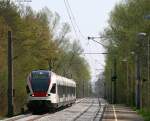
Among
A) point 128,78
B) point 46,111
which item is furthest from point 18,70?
point 128,78

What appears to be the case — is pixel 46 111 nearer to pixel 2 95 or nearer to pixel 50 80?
pixel 50 80

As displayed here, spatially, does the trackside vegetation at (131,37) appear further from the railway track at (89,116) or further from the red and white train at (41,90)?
the red and white train at (41,90)

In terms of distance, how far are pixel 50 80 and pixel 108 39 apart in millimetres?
30582

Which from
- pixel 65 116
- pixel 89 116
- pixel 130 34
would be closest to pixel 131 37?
pixel 130 34

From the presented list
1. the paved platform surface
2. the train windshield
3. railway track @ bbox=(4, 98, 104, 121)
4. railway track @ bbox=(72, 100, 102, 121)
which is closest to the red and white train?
the train windshield

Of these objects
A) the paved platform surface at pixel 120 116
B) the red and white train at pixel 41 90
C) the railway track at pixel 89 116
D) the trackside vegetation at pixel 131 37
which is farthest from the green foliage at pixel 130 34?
the red and white train at pixel 41 90

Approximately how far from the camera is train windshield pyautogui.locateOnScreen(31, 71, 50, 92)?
4591 centimetres

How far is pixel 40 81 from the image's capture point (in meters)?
46.1

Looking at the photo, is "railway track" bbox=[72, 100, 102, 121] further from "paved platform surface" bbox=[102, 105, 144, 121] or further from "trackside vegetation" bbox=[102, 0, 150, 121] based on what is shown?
"trackside vegetation" bbox=[102, 0, 150, 121]

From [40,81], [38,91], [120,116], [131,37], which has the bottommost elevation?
[120,116]

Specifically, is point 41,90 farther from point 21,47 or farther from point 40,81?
point 21,47

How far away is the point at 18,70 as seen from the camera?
63.3 meters

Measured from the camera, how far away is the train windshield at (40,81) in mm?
45906

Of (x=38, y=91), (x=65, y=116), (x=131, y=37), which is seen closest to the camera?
(x=65, y=116)
